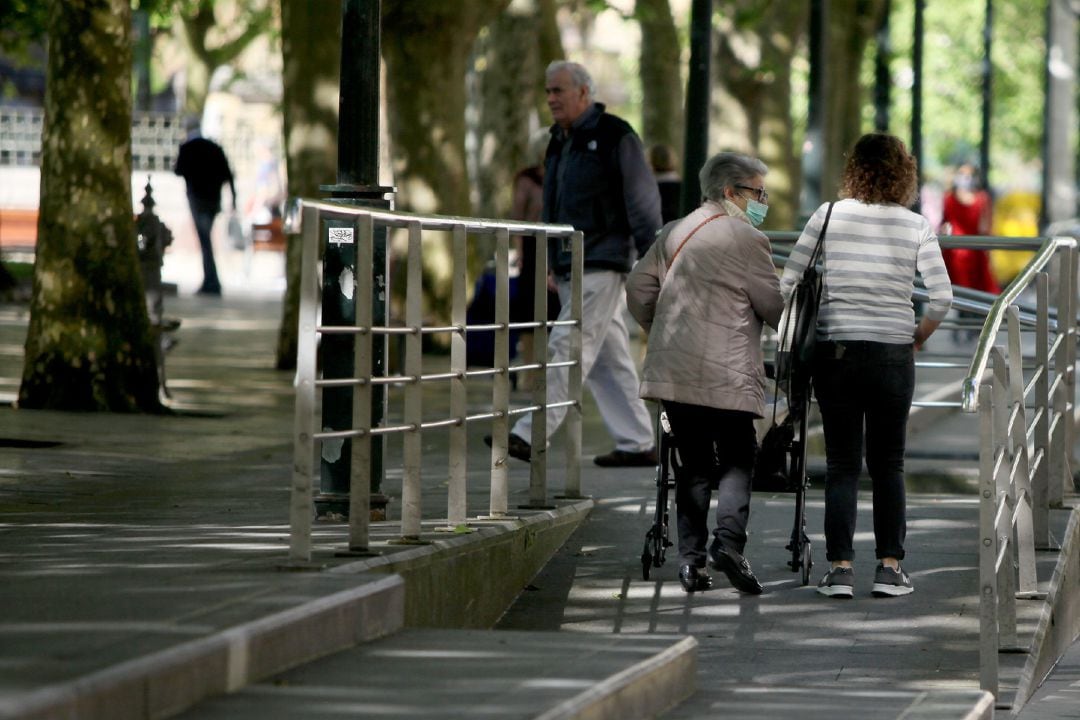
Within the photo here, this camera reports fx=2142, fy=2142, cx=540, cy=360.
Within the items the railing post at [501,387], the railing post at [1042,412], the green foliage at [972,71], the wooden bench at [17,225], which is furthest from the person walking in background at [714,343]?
the green foliage at [972,71]

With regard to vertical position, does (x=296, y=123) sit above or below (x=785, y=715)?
above

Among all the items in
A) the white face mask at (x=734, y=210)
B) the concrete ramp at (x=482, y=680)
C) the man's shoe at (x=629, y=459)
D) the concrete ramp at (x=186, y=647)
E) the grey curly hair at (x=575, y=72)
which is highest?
the grey curly hair at (x=575, y=72)

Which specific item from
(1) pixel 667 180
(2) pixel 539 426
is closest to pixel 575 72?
(2) pixel 539 426

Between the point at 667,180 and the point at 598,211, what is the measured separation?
453 cm

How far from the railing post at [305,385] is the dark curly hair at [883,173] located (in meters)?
2.33

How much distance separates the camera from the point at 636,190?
10289mm

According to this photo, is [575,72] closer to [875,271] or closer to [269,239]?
[875,271]

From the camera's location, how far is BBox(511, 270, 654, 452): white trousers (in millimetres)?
10234

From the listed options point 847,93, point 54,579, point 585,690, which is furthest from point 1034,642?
point 847,93

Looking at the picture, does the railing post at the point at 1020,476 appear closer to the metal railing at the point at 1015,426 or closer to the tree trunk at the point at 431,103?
the metal railing at the point at 1015,426

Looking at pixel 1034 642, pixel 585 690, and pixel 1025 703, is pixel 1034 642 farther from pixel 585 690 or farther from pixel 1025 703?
pixel 585 690

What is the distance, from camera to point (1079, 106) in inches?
2534

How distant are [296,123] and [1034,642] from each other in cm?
1063

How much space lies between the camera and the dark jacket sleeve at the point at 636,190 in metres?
10.3
